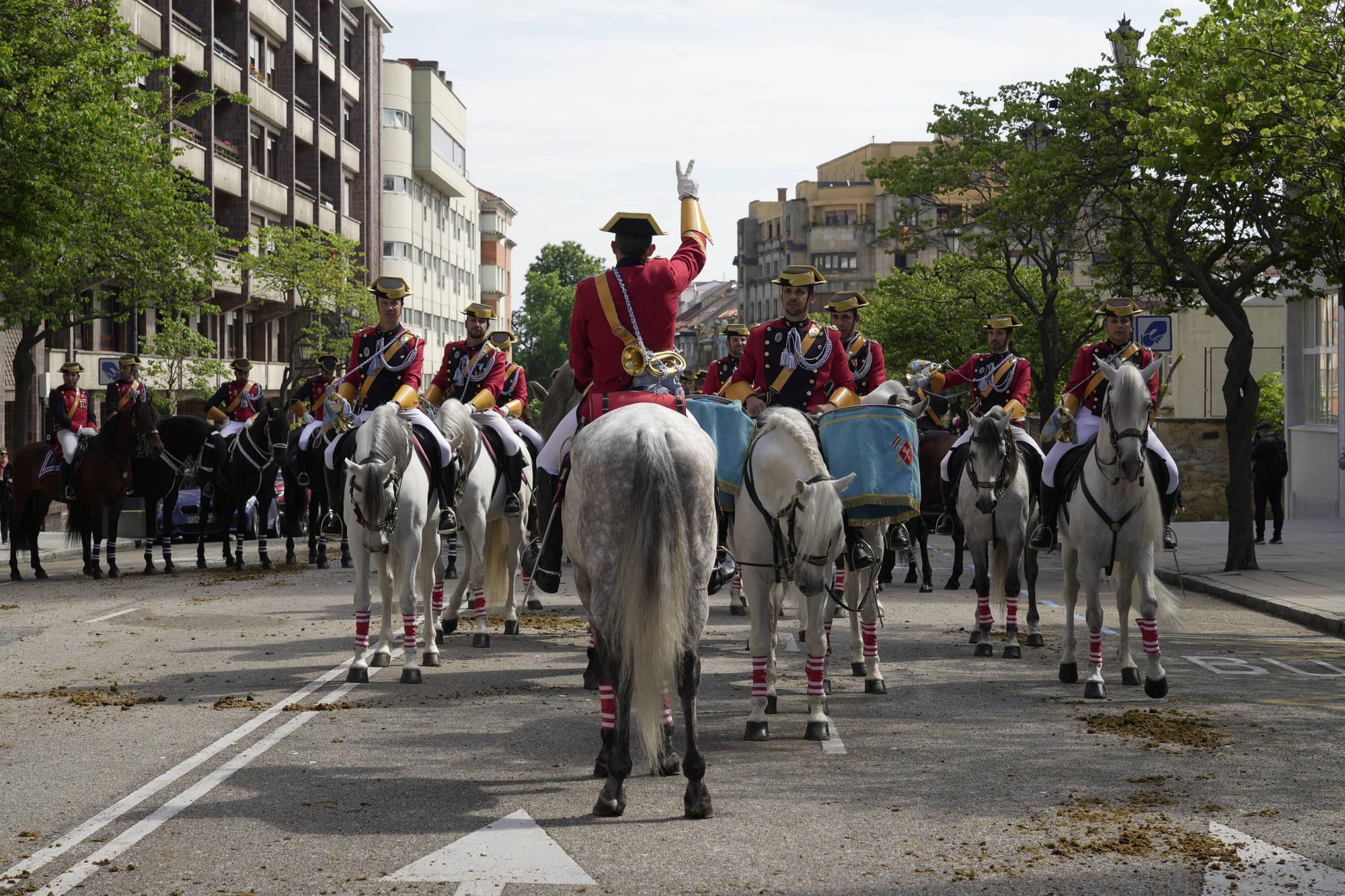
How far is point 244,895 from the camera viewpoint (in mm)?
5859

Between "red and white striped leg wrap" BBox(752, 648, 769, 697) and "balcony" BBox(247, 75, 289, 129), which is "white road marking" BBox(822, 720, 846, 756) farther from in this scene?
"balcony" BBox(247, 75, 289, 129)

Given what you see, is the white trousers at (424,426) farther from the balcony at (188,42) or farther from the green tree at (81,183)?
the balcony at (188,42)

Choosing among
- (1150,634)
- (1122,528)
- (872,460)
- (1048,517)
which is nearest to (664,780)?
(872,460)

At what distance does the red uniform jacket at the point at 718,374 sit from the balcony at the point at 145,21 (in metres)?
32.2

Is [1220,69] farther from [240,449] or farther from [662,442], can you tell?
[240,449]

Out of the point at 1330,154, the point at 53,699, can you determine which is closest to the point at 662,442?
the point at 53,699

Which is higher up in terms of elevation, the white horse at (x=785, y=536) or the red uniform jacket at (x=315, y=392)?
the red uniform jacket at (x=315, y=392)

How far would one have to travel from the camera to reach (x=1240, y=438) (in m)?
21.4

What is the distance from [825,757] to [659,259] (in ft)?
9.79

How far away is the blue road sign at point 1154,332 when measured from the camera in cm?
2027

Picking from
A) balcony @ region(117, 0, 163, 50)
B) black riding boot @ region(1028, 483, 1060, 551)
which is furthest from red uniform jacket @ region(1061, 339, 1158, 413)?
balcony @ region(117, 0, 163, 50)

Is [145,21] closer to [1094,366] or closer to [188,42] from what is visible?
[188,42]

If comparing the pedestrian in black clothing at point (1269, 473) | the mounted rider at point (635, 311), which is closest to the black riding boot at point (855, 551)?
the mounted rider at point (635, 311)

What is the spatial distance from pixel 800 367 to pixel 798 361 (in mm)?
45
